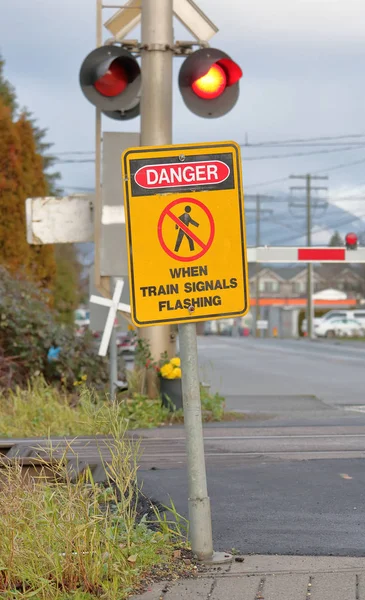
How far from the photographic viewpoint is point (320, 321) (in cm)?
7319

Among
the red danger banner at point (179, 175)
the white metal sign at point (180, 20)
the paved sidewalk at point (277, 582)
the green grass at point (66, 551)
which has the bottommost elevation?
the paved sidewalk at point (277, 582)

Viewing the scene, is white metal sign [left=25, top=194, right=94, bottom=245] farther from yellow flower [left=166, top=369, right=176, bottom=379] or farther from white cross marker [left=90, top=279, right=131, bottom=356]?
yellow flower [left=166, top=369, right=176, bottom=379]

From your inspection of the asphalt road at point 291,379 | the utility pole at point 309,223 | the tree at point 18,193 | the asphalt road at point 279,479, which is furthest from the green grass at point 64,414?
the utility pole at point 309,223

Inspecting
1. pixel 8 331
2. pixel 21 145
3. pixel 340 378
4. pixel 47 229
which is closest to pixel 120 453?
pixel 47 229

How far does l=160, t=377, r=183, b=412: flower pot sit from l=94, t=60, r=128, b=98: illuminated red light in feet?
10.1

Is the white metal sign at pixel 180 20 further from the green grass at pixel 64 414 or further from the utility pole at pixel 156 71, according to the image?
the green grass at pixel 64 414

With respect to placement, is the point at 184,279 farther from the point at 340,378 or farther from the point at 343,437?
the point at 340,378

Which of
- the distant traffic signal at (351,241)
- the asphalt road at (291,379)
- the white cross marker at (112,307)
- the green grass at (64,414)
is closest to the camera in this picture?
the green grass at (64,414)

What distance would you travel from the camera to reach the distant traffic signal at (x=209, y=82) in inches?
344

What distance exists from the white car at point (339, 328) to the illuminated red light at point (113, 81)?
59.9m

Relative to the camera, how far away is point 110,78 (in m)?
9.53

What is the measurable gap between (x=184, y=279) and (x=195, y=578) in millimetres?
1287

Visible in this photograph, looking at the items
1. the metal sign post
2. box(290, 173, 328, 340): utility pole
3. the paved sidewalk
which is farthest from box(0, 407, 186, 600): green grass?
box(290, 173, 328, 340): utility pole

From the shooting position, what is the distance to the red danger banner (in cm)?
482
